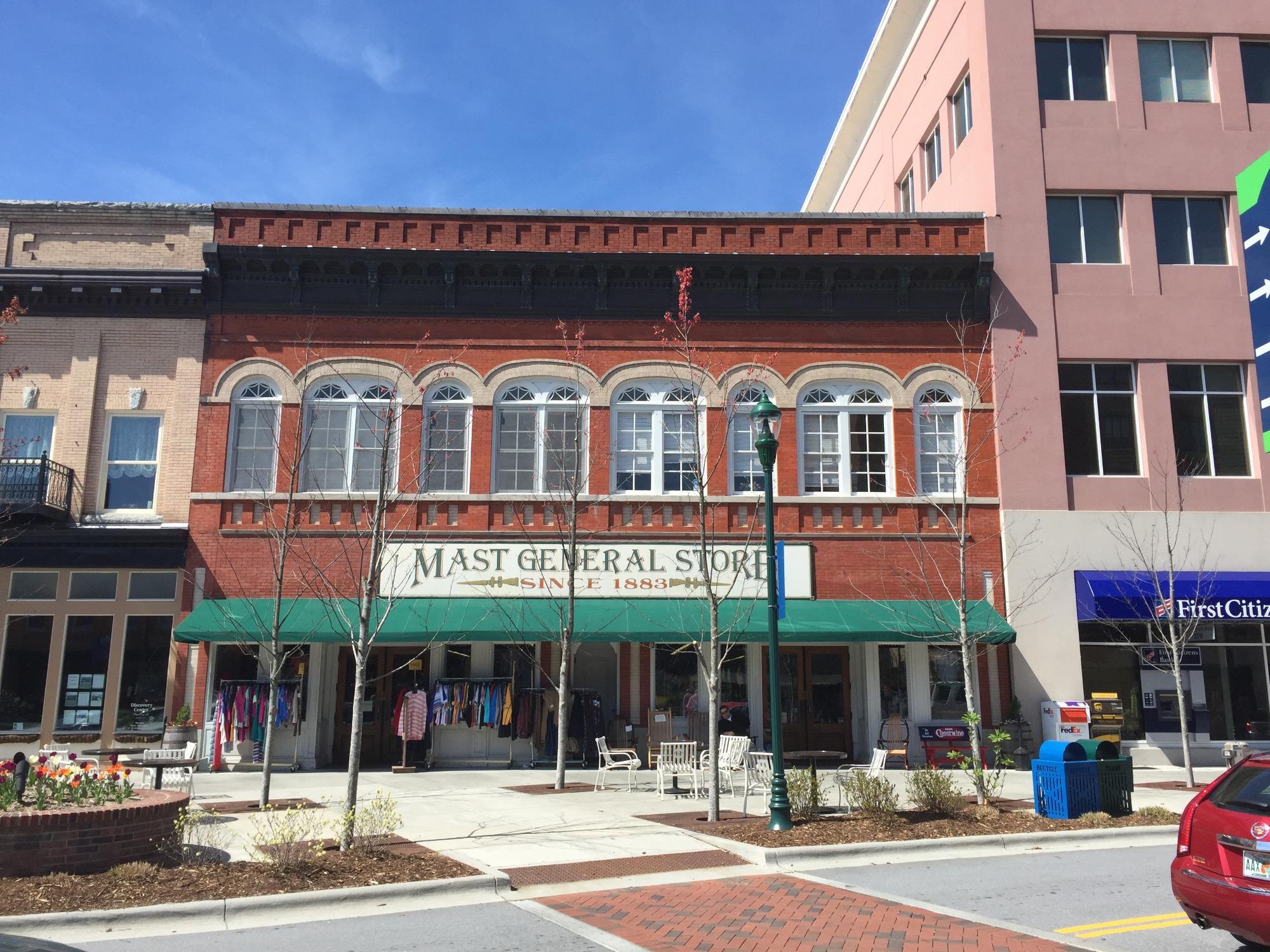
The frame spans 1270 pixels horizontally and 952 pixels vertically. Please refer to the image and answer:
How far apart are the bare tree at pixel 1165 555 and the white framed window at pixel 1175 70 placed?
815cm

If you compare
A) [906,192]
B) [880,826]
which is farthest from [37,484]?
[906,192]

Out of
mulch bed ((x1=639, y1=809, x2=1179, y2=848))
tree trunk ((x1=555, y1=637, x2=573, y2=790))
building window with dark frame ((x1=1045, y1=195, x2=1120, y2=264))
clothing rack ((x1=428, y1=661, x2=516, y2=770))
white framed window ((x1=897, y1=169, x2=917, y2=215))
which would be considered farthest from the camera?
white framed window ((x1=897, y1=169, x2=917, y2=215))

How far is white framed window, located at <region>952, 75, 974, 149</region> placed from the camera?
76.6 ft

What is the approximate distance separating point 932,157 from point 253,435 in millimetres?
17901

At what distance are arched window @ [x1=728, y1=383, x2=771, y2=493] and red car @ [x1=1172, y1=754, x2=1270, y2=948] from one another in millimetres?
13476

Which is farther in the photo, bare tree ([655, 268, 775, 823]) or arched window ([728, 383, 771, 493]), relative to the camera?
arched window ([728, 383, 771, 493])

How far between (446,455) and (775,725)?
10380 mm

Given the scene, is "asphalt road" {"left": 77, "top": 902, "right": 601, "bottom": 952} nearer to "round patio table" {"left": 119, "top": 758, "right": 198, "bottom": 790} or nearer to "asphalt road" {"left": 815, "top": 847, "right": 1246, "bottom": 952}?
"asphalt road" {"left": 815, "top": 847, "right": 1246, "bottom": 952}

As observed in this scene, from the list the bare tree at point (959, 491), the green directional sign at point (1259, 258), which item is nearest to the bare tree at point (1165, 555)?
the bare tree at point (959, 491)

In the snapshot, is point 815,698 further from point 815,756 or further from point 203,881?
point 203,881

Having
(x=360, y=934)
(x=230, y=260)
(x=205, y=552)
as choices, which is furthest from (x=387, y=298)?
(x=360, y=934)

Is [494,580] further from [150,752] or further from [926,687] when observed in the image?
[926,687]

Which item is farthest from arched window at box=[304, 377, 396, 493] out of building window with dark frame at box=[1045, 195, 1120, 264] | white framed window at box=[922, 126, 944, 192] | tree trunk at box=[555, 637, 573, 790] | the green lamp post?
white framed window at box=[922, 126, 944, 192]

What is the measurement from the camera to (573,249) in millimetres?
21094
